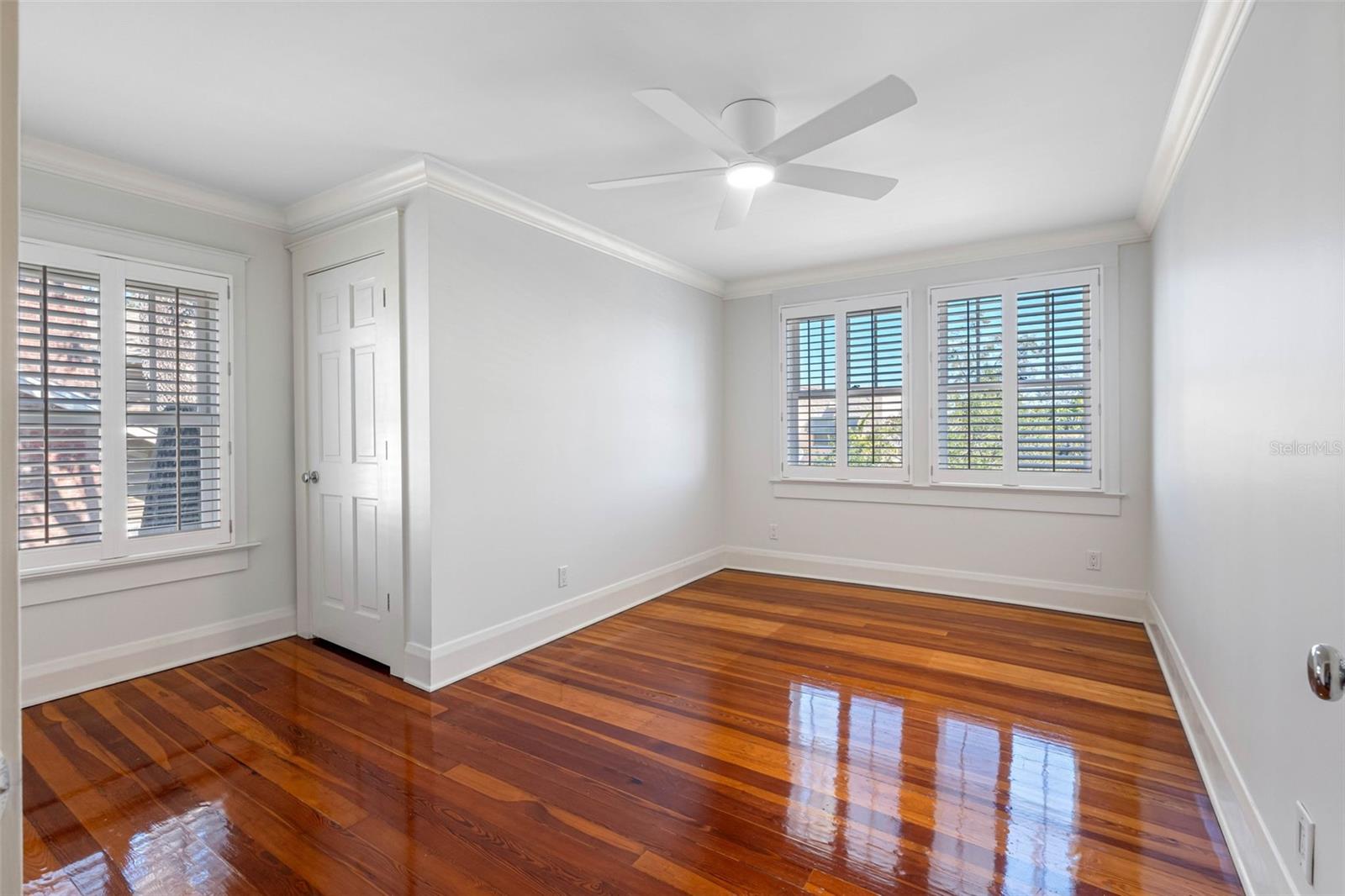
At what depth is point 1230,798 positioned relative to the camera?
2.01 meters

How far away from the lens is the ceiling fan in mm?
2113

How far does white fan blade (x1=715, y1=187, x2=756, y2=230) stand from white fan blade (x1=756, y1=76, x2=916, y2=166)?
12.9 inches

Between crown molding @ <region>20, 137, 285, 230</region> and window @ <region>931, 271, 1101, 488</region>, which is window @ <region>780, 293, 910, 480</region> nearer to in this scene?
window @ <region>931, 271, 1101, 488</region>

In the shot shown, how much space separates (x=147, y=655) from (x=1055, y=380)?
222 inches

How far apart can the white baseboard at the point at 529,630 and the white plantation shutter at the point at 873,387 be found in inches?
68.7

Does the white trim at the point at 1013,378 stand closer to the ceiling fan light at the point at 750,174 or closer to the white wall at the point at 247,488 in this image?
the ceiling fan light at the point at 750,174

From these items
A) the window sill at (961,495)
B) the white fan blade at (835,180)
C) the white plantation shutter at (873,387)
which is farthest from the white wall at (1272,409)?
the white plantation shutter at (873,387)

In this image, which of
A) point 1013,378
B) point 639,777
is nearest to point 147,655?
point 639,777

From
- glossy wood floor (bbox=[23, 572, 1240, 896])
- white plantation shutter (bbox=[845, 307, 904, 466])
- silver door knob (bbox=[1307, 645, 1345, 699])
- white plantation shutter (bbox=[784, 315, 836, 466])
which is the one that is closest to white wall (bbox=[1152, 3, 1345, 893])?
silver door knob (bbox=[1307, 645, 1345, 699])

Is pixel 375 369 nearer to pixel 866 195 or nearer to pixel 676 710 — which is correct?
pixel 676 710

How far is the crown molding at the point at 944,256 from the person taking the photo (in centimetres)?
417

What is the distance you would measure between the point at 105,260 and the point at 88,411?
2.46 feet

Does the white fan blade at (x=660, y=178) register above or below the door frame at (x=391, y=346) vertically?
above

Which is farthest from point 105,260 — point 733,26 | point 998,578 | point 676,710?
point 998,578
